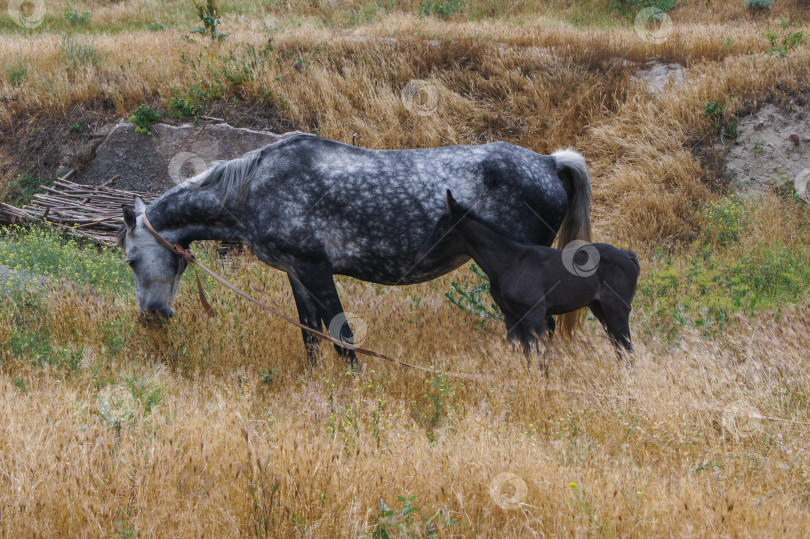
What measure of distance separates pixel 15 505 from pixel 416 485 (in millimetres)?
1958

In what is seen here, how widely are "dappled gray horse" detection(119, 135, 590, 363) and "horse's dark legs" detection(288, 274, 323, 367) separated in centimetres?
1

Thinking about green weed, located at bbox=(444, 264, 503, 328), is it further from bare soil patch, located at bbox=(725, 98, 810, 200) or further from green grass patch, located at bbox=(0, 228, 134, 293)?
bare soil patch, located at bbox=(725, 98, 810, 200)

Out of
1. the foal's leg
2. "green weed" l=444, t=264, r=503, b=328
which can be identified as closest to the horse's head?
"green weed" l=444, t=264, r=503, b=328

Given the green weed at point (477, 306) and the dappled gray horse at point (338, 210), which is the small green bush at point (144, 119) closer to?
the dappled gray horse at point (338, 210)

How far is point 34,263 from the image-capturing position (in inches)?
351

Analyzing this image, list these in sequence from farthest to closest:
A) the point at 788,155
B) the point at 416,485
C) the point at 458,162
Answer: the point at 788,155 → the point at 458,162 → the point at 416,485

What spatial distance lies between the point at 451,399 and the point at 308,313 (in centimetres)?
182

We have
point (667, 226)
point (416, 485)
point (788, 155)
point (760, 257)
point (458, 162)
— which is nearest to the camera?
point (416, 485)

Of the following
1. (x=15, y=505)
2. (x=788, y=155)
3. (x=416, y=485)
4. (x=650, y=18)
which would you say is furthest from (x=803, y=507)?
(x=650, y=18)

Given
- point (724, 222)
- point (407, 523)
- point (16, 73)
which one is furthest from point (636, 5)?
point (407, 523)

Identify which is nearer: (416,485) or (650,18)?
(416,485)

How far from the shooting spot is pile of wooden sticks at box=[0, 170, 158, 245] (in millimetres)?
11430

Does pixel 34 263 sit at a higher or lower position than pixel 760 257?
lower

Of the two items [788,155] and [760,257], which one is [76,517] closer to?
[760,257]
